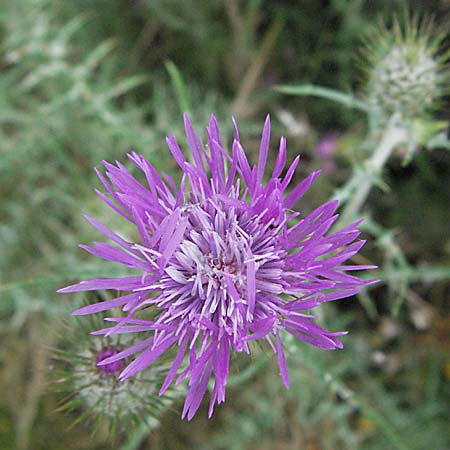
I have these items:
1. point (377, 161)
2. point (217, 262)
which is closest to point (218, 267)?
point (217, 262)

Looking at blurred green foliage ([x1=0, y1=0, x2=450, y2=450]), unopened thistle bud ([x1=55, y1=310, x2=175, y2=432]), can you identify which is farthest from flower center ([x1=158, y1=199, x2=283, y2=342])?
blurred green foliage ([x1=0, y1=0, x2=450, y2=450])

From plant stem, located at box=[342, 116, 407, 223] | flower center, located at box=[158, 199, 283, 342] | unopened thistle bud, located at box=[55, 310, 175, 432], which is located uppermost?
plant stem, located at box=[342, 116, 407, 223]

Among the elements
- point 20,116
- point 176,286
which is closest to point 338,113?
point 20,116

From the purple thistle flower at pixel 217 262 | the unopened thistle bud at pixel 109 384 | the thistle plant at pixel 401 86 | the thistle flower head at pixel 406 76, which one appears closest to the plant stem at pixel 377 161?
the thistle plant at pixel 401 86

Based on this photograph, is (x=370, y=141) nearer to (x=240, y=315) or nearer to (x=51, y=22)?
(x=240, y=315)

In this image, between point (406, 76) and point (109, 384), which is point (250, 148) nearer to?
point (406, 76)

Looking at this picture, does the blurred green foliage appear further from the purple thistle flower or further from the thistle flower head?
the purple thistle flower
